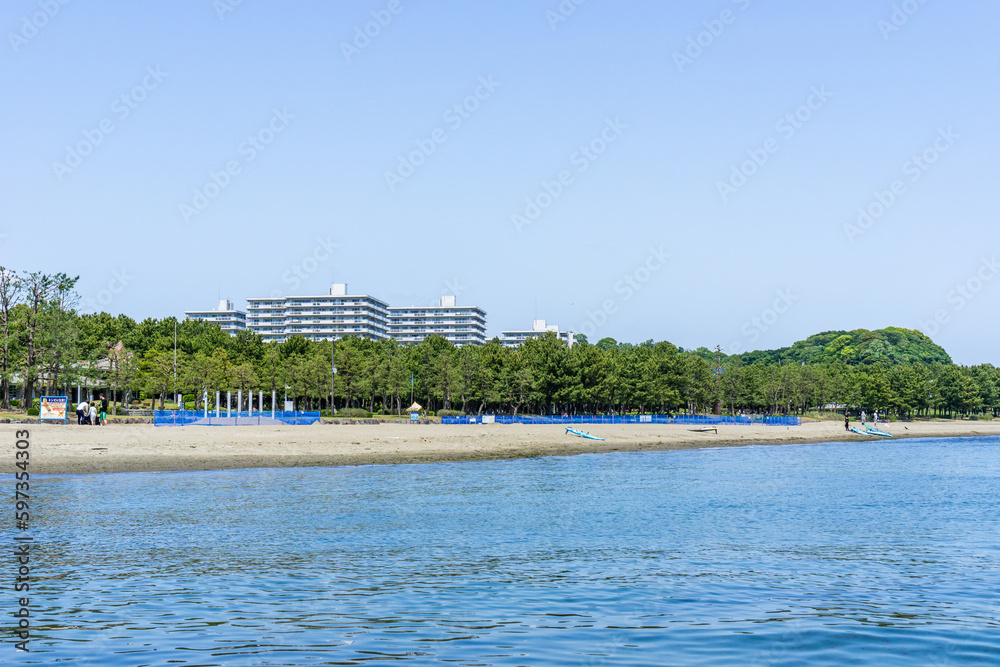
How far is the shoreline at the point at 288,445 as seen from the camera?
40.6m

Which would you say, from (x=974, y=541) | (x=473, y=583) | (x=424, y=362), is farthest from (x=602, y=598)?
(x=424, y=362)

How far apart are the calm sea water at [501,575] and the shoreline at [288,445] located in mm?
5514

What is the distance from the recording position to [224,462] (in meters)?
43.2

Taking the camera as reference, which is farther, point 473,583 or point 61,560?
point 61,560

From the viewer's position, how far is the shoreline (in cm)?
4059

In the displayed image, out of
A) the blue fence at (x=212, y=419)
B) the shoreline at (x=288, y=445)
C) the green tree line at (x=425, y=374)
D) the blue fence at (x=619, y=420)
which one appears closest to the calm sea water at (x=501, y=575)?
the shoreline at (x=288, y=445)

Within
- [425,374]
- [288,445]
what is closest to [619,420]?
[425,374]

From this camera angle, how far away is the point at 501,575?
17531 millimetres

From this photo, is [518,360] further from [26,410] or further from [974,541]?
[974,541]

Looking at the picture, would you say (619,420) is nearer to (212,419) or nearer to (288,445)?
(212,419)

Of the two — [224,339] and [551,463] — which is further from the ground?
[224,339]

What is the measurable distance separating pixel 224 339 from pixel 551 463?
379ft

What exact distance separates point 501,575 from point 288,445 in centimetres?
3549

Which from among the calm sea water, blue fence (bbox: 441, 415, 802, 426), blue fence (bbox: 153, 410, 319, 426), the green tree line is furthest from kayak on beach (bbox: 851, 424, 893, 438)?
the calm sea water
